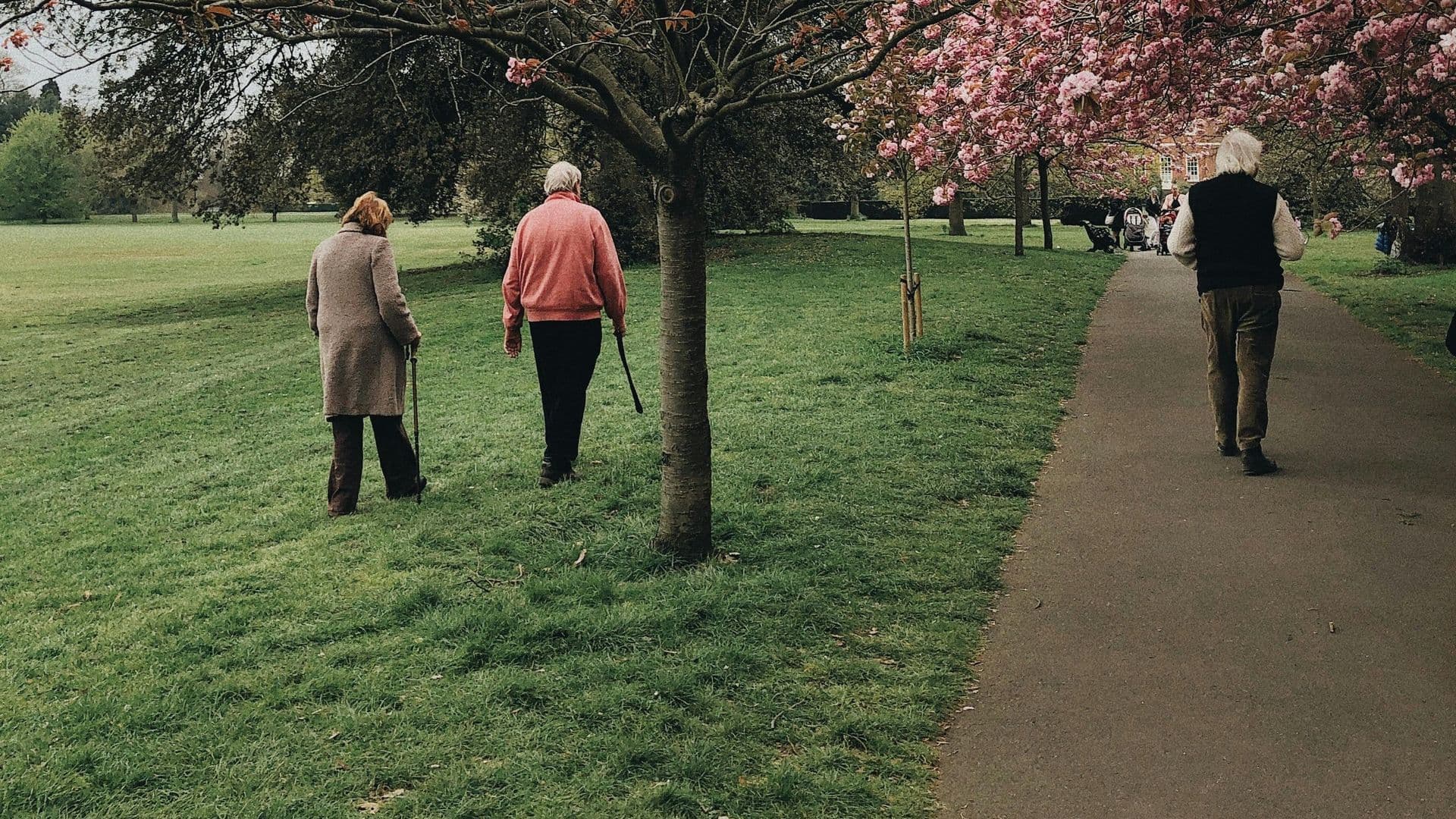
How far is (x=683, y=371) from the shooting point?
6164 mm

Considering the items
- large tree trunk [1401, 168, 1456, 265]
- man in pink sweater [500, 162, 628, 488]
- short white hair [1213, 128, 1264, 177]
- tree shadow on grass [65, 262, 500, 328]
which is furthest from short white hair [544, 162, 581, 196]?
large tree trunk [1401, 168, 1456, 265]

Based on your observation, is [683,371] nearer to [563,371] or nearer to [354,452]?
[563,371]

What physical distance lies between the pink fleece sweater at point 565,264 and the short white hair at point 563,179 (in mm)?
46

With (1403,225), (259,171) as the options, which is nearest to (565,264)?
(259,171)

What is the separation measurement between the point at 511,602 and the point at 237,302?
2400 centimetres

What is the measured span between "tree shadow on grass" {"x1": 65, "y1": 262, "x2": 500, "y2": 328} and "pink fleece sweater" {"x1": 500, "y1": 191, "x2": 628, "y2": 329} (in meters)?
17.5

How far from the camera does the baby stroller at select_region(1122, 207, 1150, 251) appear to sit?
117 ft

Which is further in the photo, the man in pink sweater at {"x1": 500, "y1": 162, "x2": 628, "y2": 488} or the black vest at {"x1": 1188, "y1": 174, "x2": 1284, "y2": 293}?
the black vest at {"x1": 1188, "y1": 174, "x2": 1284, "y2": 293}

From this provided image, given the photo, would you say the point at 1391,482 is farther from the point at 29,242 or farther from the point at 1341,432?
the point at 29,242

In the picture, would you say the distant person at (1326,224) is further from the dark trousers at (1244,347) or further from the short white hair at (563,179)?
the short white hair at (563,179)

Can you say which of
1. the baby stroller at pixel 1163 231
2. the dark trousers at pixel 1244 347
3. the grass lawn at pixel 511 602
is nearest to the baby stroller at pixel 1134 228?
the baby stroller at pixel 1163 231

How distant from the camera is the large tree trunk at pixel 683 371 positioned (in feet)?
19.7

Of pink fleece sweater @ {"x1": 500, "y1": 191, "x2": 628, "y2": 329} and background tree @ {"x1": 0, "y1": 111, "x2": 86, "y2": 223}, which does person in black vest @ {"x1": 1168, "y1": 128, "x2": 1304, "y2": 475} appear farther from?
background tree @ {"x1": 0, "y1": 111, "x2": 86, "y2": 223}

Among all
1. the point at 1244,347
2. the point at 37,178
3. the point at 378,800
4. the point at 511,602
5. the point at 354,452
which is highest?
the point at 37,178
